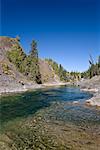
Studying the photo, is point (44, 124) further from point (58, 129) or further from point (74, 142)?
point (74, 142)

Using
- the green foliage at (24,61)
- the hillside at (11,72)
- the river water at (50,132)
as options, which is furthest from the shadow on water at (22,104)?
the green foliage at (24,61)

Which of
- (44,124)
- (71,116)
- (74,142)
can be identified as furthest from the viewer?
(71,116)

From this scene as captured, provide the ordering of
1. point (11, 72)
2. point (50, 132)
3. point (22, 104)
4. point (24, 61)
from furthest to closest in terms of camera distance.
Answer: point (24, 61) → point (11, 72) → point (22, 104) → point (50, 132)

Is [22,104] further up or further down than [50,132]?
further up

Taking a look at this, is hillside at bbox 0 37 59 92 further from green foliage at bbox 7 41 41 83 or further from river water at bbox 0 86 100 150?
river water at bbox 0 86 100 150

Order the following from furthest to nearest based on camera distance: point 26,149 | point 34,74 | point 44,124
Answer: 1. point 34,74
2. point 44,124
3. point 26,149

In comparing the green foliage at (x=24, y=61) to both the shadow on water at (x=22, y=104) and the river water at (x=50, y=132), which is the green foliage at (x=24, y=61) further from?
the river water at (x=50, y=132)

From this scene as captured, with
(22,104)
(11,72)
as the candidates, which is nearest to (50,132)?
(22,104)

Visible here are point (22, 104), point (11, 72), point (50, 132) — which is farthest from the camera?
point (11, 72)

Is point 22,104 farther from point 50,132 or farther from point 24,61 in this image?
point 24,61

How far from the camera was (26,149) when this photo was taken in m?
20.0

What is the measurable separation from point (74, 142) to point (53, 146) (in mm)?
2205

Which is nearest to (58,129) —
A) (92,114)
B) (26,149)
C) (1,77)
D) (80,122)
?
(80,122)

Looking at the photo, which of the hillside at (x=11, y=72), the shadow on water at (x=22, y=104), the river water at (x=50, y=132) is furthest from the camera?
the hillside at (x=11, y=72)
